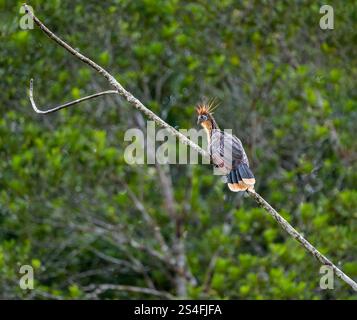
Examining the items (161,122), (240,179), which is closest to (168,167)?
(240,179)

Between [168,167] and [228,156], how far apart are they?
14.3 feet

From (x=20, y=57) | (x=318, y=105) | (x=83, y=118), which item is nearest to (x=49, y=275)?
(x=83, y=118)

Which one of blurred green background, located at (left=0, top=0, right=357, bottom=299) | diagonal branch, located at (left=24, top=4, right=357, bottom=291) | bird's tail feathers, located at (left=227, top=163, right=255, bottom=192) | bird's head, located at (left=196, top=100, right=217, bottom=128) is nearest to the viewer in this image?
diagonal branch, located at (left=24, top=4, right=357, bottom=291)

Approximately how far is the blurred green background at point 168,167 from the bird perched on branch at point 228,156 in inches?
96.0

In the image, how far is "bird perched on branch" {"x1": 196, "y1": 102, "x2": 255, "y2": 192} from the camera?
5348 mm

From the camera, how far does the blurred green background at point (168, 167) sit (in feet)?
27.8

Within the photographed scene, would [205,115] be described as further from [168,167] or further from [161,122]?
[168,167]

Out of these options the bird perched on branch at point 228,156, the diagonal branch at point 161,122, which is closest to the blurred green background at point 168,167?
the bird perched on branch at point 228,156

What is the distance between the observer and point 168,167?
33.0 ft

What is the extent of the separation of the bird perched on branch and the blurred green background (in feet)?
8.00

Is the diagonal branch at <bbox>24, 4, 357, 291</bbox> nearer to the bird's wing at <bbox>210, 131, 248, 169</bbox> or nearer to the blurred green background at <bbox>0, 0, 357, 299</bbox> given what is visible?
the bird's wing at <bbox>210, 131, 248, 169</bbox>

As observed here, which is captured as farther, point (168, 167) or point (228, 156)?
point (168, 167)

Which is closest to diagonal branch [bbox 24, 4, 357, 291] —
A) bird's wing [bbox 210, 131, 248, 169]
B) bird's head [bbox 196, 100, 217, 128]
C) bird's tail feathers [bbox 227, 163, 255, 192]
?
bird's tail feathers [bbox 227, 163, 255, 192]

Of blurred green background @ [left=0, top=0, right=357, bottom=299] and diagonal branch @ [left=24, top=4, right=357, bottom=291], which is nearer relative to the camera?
diagonal branch @ [left=24, top=4, right=357, bottom=291]
